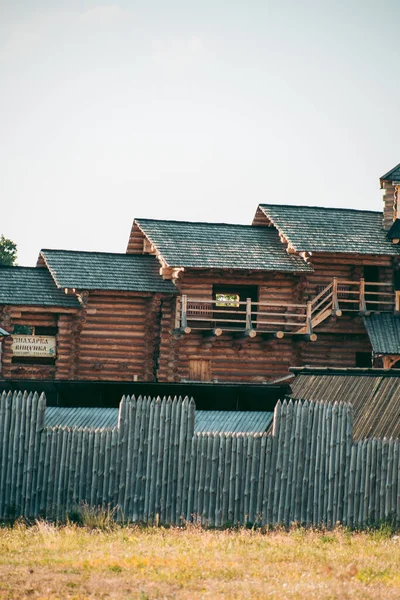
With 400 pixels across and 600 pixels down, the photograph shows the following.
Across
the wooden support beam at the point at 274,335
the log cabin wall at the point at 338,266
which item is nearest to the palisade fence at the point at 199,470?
the wooden support beam at the point at 274,335

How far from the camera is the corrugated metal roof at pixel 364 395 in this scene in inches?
913

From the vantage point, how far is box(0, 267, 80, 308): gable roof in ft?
136

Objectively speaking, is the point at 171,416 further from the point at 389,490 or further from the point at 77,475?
the point at 389,490

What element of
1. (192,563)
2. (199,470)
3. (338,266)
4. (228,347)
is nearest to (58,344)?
(228,347)

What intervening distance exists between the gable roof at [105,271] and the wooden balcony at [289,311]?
5.31 ft

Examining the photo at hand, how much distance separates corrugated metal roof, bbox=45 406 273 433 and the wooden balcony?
1663cm

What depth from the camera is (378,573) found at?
16391mm

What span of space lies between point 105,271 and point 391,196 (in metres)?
13.9

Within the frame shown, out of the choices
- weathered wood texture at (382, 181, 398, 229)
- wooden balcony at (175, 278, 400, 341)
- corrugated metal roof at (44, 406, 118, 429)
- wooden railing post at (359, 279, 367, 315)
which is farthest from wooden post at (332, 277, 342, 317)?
corrugated metal roof at (44, 406, 118, 429)

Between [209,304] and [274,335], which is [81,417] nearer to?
[274,335]

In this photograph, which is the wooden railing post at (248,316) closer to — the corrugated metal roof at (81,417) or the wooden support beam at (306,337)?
the wooden support beam at (306,337)

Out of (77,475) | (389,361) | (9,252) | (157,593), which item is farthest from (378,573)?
(9,252)

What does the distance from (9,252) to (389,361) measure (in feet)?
109

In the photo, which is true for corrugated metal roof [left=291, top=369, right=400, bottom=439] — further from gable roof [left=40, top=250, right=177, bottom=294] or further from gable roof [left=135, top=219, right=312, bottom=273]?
gable roof [left=40, top=250, right=177, bottom=294]
